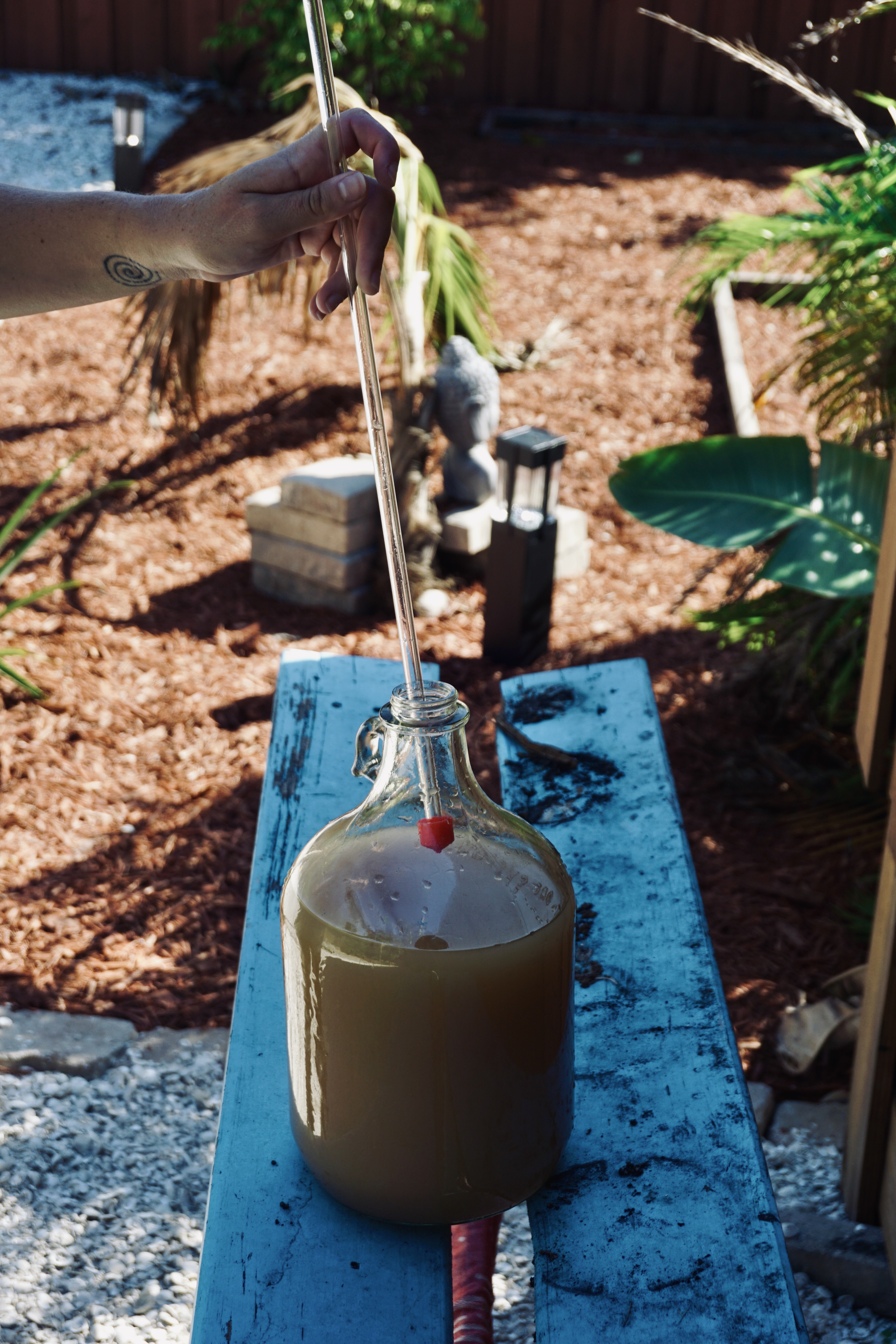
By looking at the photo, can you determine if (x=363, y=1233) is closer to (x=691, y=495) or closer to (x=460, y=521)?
(x=691, y=495)

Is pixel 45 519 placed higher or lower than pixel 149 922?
higher

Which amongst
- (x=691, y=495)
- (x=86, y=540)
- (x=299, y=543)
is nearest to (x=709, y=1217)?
(x=691, y=495)

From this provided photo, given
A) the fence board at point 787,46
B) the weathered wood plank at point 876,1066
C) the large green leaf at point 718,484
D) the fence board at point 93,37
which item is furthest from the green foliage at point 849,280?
the fence board at point 93,37

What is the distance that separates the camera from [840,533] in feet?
9.64

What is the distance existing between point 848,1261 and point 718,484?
1810 mm

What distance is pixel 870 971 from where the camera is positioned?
2064mm

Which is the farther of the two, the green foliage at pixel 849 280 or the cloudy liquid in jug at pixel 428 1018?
the green foliage at pixel 849 280

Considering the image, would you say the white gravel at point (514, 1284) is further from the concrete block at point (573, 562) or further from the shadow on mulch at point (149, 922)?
the concrete block at point (573, 562)

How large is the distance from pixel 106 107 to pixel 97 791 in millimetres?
7700

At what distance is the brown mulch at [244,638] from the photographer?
2.97 m

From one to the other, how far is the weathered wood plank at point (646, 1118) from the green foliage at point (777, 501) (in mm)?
1218

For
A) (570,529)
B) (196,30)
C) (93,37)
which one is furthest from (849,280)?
(93,37)

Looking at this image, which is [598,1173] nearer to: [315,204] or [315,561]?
[315,204]

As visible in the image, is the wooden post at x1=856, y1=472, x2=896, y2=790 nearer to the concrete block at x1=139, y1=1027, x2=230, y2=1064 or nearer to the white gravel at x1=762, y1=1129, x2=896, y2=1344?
the white gravel at x1=762, y1=1129, x2=896, y2=1344
